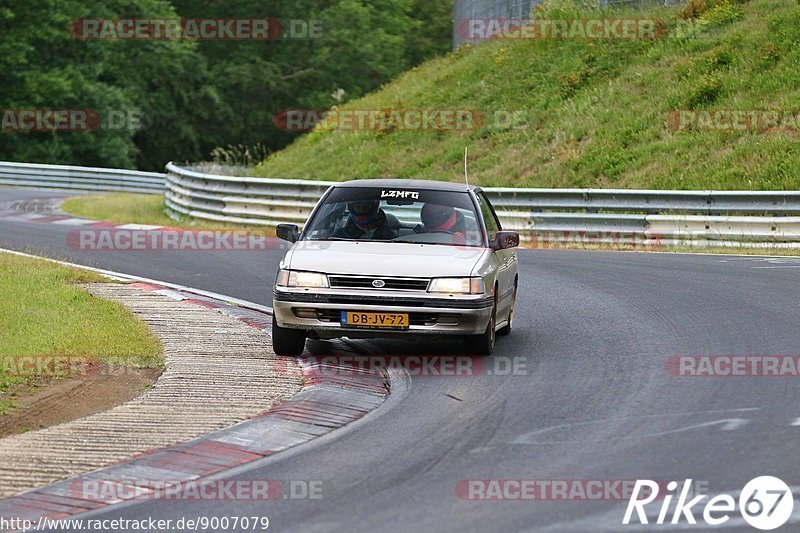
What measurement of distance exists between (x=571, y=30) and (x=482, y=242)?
83.4 ft

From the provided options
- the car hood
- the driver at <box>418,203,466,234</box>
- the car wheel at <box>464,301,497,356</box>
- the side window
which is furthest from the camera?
the side window

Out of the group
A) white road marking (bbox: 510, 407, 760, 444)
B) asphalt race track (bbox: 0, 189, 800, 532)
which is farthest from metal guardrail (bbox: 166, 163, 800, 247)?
white road marking (bbox: 510, 407, 760, 444)

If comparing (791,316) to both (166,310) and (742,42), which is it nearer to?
(166,310)

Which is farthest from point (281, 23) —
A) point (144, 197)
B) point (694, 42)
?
point (694, 42)

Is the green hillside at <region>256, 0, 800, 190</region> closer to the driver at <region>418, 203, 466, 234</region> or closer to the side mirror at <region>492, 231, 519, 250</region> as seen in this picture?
the side mirror at <region>492, 231, 519, 250</region>

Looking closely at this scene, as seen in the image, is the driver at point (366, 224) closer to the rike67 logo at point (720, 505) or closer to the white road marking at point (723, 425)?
the white road marking at point (723, 425)

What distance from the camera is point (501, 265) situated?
12.3 m

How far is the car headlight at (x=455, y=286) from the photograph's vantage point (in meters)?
11.1

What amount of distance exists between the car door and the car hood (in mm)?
408

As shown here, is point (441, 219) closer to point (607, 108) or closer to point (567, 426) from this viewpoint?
point (567, 426)

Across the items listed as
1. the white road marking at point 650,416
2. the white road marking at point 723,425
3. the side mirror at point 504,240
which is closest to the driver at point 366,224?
the side mirror at point 504,240

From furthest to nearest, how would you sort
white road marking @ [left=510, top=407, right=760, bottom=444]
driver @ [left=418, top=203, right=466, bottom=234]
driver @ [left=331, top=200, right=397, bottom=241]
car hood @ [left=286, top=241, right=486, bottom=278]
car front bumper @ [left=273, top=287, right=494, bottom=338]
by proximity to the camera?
1. driver @ [left=418, top=203, right=466, bottom=234]
2. driver @ [left=331, top=200, right=397, bottom=241]
3. car hood @ [left=286, top=241, right=486, bottom=278]
4. car front bumper @ [left=273, top=287, right=494, bottom=338]
5. white road marking @ [left=510, top=407, right=760, bottom=444]

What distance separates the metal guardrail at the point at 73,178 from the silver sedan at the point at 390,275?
1201 inches

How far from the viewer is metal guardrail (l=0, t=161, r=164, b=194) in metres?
42.0
